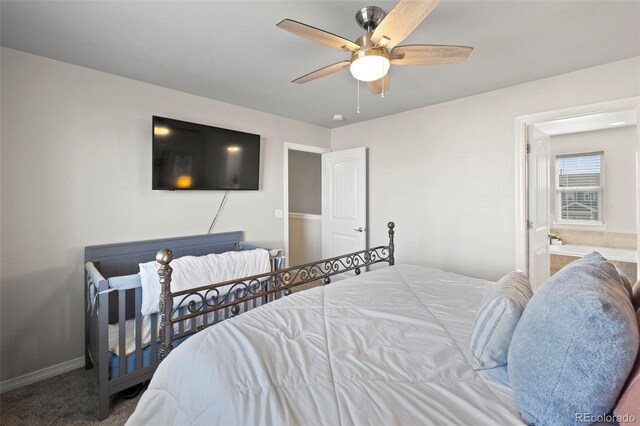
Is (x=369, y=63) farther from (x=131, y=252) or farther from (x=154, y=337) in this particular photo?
(x=131, y=252)

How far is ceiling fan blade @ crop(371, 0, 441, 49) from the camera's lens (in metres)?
1.26

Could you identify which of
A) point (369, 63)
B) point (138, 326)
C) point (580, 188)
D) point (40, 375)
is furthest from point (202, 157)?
point (580, 188)

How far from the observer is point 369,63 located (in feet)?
5.25

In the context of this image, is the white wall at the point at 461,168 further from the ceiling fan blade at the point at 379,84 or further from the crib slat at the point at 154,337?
the crib slat at the point at 154,337

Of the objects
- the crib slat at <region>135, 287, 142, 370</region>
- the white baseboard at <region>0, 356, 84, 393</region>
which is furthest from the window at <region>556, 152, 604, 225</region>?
the white baseboard at <region>0, 356, 84, 393</region>

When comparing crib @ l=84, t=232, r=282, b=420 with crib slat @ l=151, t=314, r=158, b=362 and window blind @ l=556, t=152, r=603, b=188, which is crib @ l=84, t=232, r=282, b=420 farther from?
window blind @ l=556, t=152, r=603, b=188

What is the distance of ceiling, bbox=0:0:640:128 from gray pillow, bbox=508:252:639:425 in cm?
164

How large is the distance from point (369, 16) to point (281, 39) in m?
0.63

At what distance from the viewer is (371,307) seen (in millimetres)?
1539

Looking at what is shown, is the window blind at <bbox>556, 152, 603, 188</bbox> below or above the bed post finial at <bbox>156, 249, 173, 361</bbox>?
above

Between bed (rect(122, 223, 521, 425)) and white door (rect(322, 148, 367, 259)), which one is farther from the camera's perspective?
white door (rect(322, 148, 367, 259))

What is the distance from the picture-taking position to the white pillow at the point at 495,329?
3.33 ft

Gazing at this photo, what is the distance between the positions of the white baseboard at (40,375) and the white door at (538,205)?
4.18 meters

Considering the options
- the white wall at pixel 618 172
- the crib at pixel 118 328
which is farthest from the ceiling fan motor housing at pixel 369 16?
the white wall at pixel 618 172
